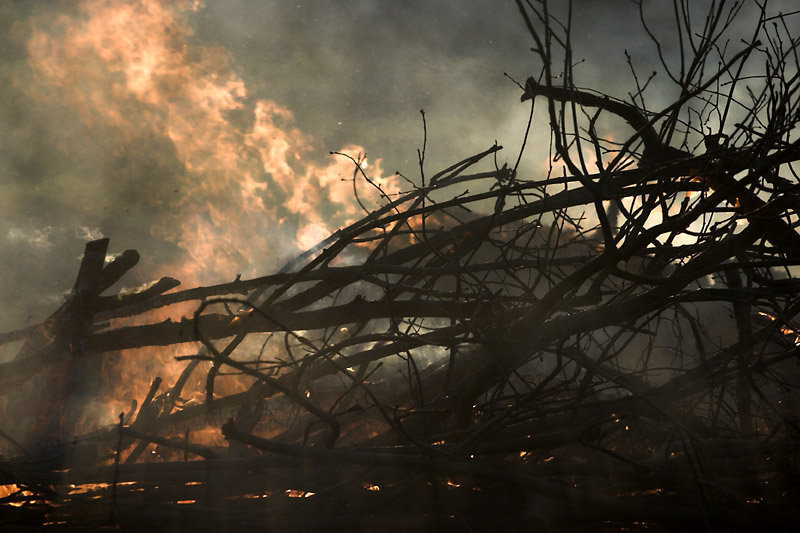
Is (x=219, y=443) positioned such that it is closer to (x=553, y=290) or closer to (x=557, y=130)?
(x=553, y=290)

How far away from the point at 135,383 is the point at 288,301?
5.47 metres

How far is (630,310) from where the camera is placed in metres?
2.52

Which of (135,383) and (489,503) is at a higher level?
(135,383)

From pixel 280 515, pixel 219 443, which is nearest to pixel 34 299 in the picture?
pixel 219 443

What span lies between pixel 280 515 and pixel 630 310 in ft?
6.22

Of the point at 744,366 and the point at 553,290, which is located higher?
the point at 553,290

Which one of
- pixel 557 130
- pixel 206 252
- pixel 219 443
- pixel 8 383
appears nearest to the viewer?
pixel 557 130

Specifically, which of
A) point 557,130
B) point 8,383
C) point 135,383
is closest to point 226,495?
point 557,130

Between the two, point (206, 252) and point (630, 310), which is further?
point (206, 252)

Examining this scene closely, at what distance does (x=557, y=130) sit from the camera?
4.12 feet

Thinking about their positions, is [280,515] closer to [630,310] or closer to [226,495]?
[226,495]

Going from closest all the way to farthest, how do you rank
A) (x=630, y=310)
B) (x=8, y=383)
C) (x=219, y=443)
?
(x=630, y=310) < (x=8, y=383) < (x=219, y=443)

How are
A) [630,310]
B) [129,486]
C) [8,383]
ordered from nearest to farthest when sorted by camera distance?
[129,486] < [630,310] < [8,383]

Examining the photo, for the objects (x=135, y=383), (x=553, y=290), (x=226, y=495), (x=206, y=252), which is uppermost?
(x=206, y=252)
